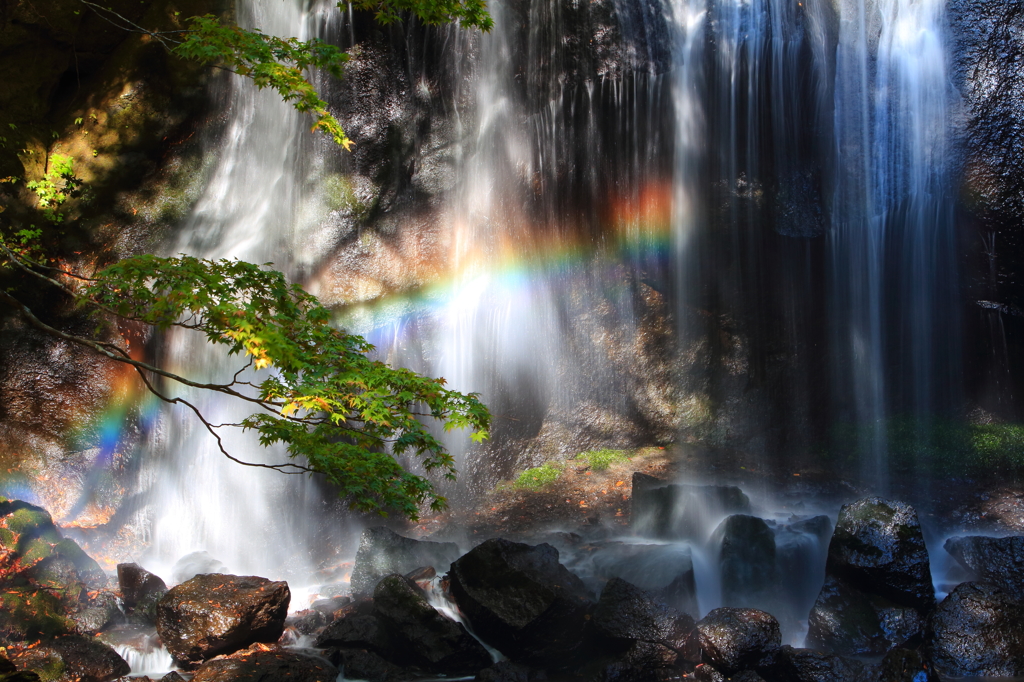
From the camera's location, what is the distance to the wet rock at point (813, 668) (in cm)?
605

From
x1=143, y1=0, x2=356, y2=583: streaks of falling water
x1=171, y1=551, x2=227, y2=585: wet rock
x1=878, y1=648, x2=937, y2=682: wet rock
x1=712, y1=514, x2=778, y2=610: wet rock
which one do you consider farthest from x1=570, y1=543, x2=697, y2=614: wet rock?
x1=171, y1=551, x2=227, y2=585: wet rock

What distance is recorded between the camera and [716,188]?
1185 cm

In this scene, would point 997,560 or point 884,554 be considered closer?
point 884,554

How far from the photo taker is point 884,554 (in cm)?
721

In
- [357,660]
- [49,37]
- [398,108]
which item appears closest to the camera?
[357,660]

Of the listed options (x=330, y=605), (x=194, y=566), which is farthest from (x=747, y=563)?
(x=194, y=566)

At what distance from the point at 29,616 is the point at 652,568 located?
6829 mm

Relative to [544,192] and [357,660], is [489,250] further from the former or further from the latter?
[357,660]

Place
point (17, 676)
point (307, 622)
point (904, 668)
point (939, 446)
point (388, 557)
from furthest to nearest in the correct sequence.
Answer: point (939, 446) < point (388, 557) < point (307, 622) < point (904, 668) < point (17, 676)

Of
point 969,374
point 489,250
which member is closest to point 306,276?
point 489,250

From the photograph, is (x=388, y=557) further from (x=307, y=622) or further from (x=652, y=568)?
(x=652, y=568)

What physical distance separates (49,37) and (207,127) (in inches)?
109

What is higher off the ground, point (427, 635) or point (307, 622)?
point (427, 635)

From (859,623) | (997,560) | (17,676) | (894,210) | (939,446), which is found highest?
(894,210)
